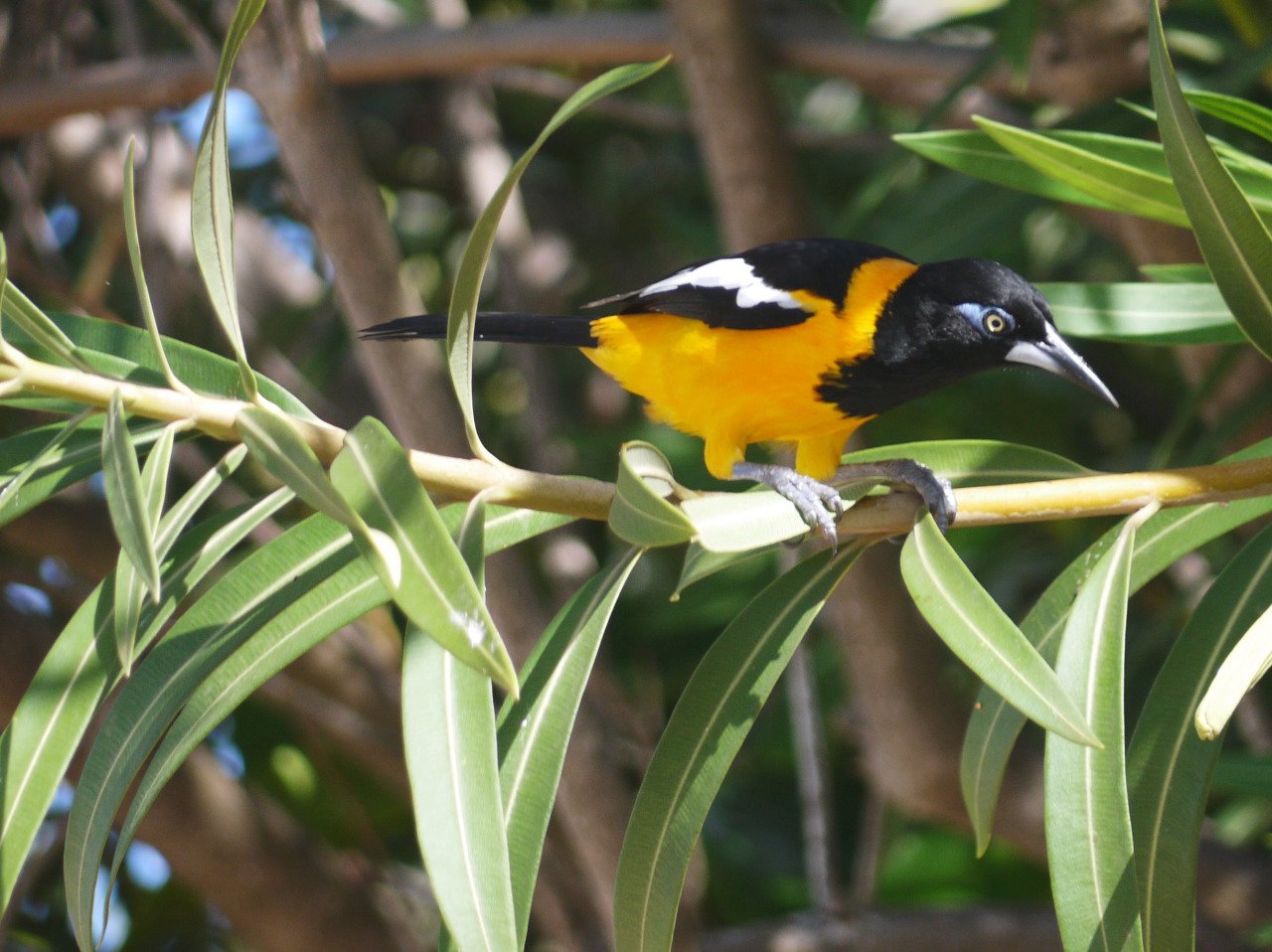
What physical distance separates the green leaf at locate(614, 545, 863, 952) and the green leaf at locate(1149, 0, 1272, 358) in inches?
17.9

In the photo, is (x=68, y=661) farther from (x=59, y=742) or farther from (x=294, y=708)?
(x=294, y=708)

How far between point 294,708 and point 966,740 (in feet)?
6.23

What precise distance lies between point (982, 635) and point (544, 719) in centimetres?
41

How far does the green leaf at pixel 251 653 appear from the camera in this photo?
1.19 m

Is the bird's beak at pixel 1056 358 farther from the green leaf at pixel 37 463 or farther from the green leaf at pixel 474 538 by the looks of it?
the green leaf at pixel 37 463

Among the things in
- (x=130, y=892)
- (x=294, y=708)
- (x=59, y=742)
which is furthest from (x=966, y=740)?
(x=130, y=892)

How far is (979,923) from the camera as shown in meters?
2.80

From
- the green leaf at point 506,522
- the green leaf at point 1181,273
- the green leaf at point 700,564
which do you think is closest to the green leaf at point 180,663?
the green leaf at point 506,522

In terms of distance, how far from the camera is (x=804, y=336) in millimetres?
2043

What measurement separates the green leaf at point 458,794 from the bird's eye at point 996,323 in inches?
42.0

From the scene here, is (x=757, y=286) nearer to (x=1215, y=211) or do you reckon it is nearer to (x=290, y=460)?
(x=1215, y=211)

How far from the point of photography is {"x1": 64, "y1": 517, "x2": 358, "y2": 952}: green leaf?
1157 mm

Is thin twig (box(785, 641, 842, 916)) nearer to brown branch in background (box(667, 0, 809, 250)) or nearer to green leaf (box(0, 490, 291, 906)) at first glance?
brown branch in background (box(667, 0, 809, 250))

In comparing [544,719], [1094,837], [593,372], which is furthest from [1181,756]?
[593,372]
